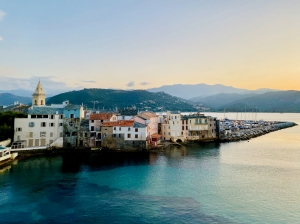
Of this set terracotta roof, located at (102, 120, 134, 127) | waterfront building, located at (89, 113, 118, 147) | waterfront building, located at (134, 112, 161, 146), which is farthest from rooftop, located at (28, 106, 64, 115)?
waterfront building, located at (134, 112, 161, 146)

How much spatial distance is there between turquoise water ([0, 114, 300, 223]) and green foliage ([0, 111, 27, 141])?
31.1 feet

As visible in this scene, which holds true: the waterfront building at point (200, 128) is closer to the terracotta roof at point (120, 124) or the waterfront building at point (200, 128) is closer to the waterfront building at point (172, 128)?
the waterfront building at point (172, 128)

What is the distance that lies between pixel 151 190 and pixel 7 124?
33622 millimetres

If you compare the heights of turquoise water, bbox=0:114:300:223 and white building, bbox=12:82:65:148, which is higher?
white building, bbox=12:82:65:148

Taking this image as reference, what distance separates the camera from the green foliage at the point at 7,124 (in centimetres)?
4442

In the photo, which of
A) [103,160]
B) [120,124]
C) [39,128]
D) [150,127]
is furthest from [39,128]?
[150,127]

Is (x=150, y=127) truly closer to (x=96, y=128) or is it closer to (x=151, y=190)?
(x=96, y=128)

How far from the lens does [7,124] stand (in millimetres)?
46438

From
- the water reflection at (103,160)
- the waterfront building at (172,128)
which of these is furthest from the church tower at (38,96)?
the waterfront building at (172,128)

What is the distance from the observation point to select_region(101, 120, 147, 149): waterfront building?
153 ft

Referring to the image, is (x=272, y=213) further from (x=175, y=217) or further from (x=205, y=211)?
(x=175, y=217)

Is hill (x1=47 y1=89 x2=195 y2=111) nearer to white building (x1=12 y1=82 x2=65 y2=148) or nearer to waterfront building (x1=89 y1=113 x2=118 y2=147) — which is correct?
white building (x1=12 y1=82 x2=65 y2=148)

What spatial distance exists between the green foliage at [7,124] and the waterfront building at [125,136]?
1626 cm

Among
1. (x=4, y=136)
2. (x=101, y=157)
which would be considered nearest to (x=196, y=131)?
(x=101, y=157)
